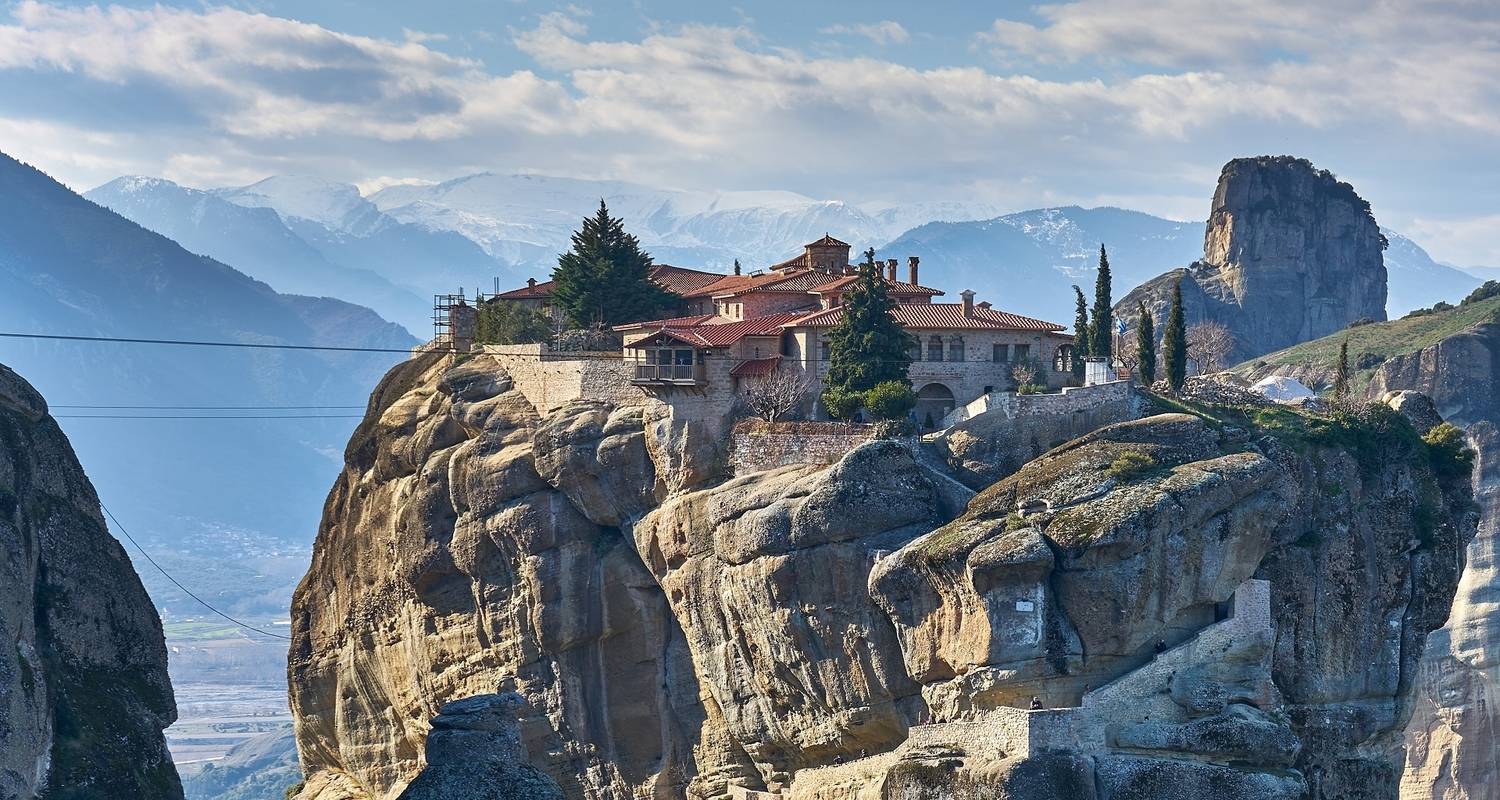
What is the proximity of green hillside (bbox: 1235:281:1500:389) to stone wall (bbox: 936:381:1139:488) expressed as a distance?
71228 millimetres

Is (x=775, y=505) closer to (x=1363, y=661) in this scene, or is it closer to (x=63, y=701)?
(x=1363, y=661)

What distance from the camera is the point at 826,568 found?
68500mm

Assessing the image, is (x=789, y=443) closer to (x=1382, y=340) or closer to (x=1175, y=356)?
(x=1175, y=356)

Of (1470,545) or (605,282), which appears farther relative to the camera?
(1470,545)

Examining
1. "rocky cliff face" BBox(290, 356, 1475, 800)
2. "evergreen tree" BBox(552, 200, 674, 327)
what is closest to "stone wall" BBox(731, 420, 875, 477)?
"rocky cliff face" BBox(290, 356, 1475, 800)

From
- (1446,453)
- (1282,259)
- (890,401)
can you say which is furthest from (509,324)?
(1282,259)

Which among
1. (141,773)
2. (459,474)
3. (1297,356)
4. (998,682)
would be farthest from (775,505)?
(1297,356)

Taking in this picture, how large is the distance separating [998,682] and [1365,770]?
1479 cm

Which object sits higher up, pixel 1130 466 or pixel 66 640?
pixel 1130 466

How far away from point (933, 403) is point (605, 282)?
16610 millimetres

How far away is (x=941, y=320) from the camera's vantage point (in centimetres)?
7744

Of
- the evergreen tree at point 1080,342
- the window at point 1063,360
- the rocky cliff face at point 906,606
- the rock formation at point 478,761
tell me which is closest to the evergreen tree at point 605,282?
the rocky cliff face at point 906,606

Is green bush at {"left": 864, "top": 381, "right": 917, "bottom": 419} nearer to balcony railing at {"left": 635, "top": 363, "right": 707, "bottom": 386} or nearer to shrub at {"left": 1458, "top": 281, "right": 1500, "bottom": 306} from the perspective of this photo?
balcony railing at {"left": 635, "top": 363, "right": 707, "bottom": 386}

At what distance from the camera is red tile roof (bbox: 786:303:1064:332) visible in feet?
252
